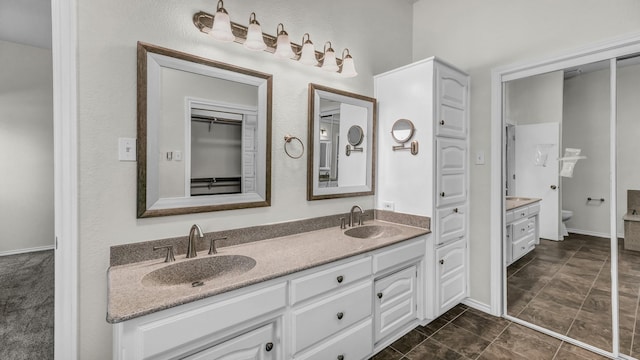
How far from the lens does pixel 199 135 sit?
1596 millimetres

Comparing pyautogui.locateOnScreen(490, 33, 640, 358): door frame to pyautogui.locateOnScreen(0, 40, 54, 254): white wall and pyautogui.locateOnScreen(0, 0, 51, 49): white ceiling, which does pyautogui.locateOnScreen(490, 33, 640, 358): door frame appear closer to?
pyautogui.locateOnScreen(0, 0, 51, 49): white ceiling

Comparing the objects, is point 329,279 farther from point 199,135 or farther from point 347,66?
point 347,66

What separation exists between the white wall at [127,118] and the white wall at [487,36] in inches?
56.0

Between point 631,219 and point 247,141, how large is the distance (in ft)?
8.39

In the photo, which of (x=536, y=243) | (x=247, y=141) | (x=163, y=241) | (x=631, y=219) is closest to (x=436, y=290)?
(x=536, y=243)

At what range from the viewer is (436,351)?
1.88 metres

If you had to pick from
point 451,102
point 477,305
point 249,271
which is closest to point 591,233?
point 477,305

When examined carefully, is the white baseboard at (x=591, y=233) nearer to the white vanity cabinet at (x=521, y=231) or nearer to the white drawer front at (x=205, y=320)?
the white vanity cabinet at (x=521, y=231)

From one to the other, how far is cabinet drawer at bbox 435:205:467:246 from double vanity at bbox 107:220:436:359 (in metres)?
0.15

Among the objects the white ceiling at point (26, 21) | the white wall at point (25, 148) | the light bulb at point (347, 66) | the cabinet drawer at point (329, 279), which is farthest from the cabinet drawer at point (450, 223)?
the white wall at point (25, 148)

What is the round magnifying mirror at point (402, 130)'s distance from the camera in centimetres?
225

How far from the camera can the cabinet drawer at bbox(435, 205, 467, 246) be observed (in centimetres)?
222

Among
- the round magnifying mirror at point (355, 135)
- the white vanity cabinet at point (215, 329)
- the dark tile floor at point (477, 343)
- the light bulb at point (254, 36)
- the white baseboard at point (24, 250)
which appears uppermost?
the light bulb at point (254, 36)

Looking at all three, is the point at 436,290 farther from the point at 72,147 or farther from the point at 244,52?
the point at 72,147
